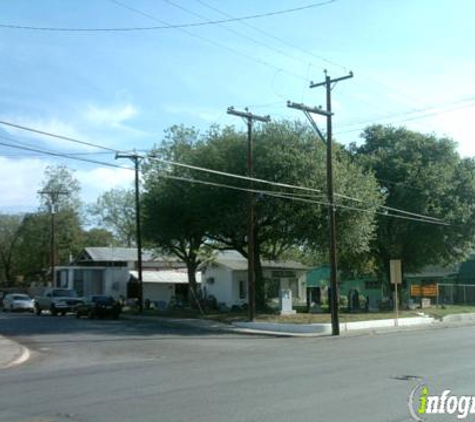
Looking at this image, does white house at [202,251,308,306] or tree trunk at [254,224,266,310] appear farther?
white house at [202,251,308,306]

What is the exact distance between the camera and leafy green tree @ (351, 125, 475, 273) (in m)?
45.9

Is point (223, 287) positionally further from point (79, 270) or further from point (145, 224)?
point (79, 270)

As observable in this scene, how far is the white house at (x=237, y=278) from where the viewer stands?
5097cm

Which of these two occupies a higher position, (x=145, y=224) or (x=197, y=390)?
(x=145, y=224)

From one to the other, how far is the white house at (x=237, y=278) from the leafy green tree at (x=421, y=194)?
791 centimetres

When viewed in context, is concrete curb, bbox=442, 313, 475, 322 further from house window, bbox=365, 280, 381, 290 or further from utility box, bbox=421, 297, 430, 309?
house window, bbox=365, 280, 381, 290

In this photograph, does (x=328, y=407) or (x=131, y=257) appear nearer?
(x=328, y=407)

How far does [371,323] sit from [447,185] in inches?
631

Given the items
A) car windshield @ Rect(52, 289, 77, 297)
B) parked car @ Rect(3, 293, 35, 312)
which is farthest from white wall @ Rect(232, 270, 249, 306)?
parked car @ Rect(3, 293, 35, 312)

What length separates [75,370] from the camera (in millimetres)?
16797

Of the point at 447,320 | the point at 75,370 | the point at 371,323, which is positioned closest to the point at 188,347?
the point at 75,370

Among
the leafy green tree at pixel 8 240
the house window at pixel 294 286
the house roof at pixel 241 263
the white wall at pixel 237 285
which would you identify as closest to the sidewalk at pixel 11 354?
the white wall at pixel 237 285

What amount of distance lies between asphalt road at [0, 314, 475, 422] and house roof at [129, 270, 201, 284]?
106 ft

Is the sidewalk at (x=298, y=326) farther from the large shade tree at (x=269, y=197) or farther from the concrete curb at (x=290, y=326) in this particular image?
the large shade tree at (x=269, y=197)
